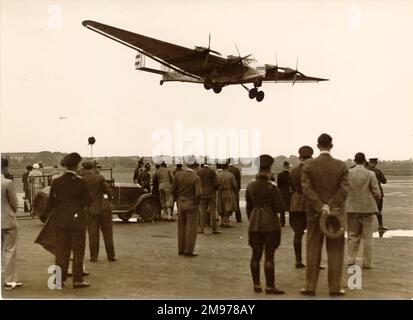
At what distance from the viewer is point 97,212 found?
10.4 m

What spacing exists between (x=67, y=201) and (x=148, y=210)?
863 centimetres

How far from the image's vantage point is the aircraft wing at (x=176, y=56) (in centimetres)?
2010

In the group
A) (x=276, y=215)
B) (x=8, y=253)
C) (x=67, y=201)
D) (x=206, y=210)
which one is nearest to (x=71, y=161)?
(x=67, y=201)

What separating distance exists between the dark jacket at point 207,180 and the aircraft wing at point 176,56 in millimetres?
6814

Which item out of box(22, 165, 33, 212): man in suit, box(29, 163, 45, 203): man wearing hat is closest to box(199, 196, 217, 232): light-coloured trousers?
box(29, 163, 45, 203): man wearing hat

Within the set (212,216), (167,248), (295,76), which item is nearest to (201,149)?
(167,248)

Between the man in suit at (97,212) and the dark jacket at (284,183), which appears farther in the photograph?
the dark jacket at (284,183)

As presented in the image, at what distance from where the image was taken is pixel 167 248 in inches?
464

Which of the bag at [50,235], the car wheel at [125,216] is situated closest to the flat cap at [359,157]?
the bag at [50,235]

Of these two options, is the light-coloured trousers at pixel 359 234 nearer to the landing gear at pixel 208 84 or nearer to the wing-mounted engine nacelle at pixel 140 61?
the landing gear at pixel 208 84

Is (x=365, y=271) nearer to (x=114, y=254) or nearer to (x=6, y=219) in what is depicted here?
(x=114, y=254)

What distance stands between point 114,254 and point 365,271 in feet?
14.3

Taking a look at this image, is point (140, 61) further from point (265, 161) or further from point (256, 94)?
point (265, 161)

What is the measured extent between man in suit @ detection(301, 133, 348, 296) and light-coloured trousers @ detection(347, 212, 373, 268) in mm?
1955
